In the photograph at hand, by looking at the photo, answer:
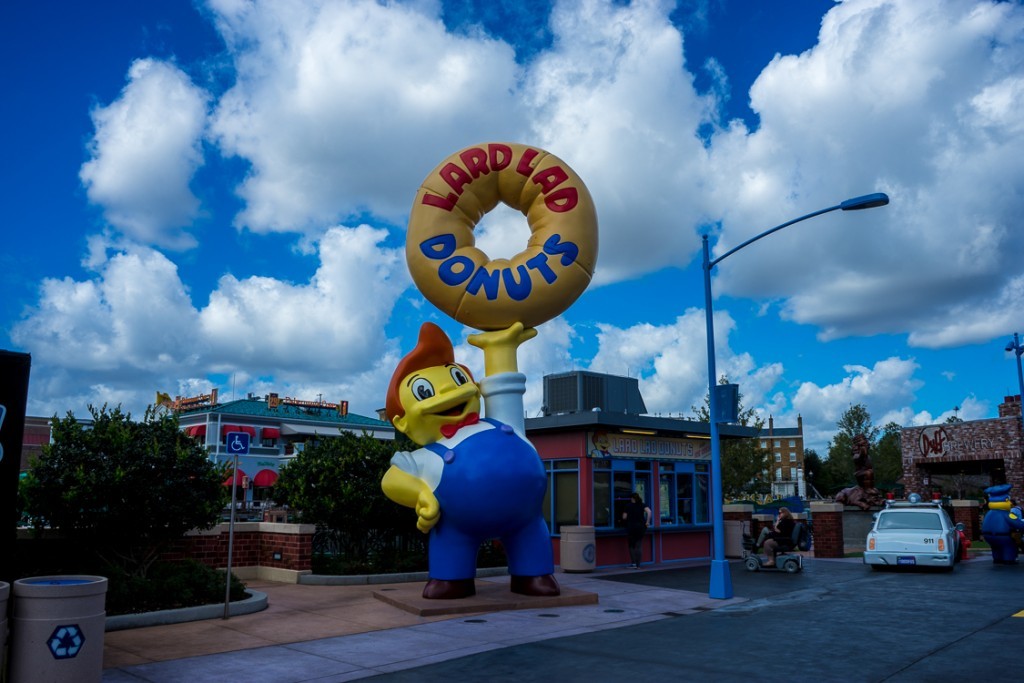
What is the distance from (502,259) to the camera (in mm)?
13102

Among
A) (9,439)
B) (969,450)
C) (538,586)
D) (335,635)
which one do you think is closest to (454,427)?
(538,586)

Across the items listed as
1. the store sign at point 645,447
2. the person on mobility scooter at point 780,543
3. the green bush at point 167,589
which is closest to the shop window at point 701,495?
the store sign at point 645,447

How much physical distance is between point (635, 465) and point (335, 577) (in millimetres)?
8474

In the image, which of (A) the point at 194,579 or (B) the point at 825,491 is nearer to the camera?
(A) the point at 194,579

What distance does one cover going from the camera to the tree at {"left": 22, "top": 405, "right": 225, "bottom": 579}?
11258 mm

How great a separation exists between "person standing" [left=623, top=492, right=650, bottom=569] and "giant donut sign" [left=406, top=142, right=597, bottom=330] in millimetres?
7549

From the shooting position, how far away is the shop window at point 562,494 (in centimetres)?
1925

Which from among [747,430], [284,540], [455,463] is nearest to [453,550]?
[455,463]

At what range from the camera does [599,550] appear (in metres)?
18.9

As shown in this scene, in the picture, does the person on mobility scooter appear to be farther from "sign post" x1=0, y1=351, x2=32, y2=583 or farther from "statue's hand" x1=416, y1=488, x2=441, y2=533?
"sign post" x1=0, y1=351, x2=32, y2=583

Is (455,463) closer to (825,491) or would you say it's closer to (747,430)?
(747,430)

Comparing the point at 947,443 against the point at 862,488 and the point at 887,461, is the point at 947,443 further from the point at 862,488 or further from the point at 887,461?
the point at 887,461

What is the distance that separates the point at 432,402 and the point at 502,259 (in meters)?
2.73

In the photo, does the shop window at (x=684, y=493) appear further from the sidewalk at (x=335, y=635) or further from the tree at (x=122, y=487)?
the tree at (x=122, y=487)
